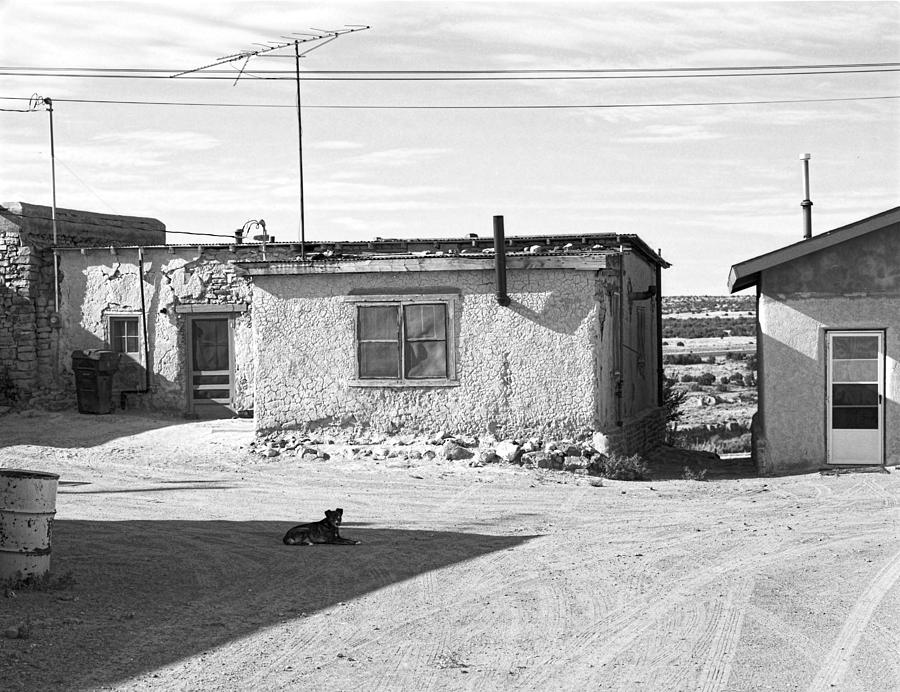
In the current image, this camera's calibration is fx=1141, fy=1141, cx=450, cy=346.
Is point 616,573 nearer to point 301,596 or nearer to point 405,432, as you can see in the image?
point 301,596

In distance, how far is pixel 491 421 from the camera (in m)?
16.9

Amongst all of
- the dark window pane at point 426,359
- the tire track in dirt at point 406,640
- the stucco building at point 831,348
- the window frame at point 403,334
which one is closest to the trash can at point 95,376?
the window frame at point 403,334

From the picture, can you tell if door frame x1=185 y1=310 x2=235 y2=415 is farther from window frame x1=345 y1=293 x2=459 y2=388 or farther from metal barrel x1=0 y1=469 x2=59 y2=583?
metal barrel x1=0 y1=469 x2=59 y2=583

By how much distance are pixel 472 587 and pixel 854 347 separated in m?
8.83

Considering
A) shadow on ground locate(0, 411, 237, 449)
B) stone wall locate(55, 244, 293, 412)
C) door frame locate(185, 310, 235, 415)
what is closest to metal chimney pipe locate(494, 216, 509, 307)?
shadow on ground locate(0, 411, 237, 449)

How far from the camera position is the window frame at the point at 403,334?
55.9 feet

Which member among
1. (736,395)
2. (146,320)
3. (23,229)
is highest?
(23,229)

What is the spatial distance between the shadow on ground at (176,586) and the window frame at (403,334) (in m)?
5.16

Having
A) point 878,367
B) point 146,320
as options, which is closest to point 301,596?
point 878,367

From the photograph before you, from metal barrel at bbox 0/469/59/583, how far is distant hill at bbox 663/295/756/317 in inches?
4300

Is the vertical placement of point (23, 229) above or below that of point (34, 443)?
above

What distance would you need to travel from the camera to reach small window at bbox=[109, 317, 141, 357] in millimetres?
22281

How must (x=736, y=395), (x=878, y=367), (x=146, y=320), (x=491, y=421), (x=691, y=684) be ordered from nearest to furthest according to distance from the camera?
(x=691, y=684) → (x=878, y=367) → (x=491, y=421) → (x=146, y=320) → (x=736, y=395)

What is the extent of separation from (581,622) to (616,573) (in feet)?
5.52
